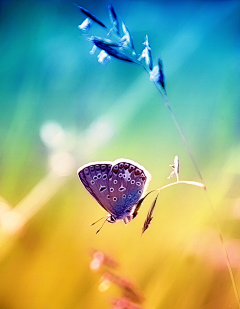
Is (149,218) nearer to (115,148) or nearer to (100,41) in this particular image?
(115,148)

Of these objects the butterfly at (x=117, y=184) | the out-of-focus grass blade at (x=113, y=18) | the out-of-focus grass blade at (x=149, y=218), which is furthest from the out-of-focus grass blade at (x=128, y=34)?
the out-of-focus grass blade at (x=149, y=218)

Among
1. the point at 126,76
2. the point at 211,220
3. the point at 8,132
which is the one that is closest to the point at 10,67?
the point at 8,132

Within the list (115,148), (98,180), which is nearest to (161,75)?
(115,148)

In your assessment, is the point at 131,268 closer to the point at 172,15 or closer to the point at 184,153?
the point at 184,153

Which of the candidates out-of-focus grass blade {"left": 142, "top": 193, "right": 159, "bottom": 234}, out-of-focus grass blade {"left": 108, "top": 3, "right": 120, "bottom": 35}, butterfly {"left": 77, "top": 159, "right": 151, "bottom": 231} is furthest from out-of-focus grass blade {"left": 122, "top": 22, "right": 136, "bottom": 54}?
out-of-focus grass blade {"left": 142, "top": 193, "right": 159, "bottom": 234}

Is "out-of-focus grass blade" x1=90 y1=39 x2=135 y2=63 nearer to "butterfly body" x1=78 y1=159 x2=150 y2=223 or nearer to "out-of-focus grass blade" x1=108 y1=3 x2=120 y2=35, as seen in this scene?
"out-of-focus grass blade" x1=108 y1=3 x2=120 y2=35

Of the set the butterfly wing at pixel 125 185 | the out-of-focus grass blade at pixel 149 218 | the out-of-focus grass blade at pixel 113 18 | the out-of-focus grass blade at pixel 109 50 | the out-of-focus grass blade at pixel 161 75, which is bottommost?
the out-of-focus grass blade at pixel 149 218

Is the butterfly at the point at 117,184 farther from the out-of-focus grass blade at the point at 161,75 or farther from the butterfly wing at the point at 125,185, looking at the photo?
the out-of-focus grass blade at the point at 161,75
